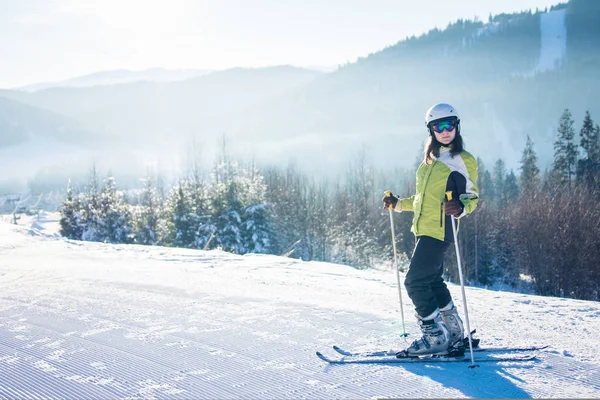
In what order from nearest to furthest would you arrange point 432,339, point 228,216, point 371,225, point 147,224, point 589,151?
point 432,339 < point 228,216 < point 589,151 < point 371,225 < point 147,224

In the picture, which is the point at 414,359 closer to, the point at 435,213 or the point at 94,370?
the point at 435,213

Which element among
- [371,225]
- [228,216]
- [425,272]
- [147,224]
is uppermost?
[425,272]

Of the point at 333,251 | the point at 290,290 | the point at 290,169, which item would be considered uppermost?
the point at 290,169

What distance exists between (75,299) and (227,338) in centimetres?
259

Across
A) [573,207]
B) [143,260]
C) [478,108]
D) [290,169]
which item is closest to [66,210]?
A: [290,169]

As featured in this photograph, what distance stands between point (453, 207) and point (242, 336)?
A: 2.14m

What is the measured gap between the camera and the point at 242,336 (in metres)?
4.13

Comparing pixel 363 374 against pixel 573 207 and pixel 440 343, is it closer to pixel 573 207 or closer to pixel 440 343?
pixel 440 343

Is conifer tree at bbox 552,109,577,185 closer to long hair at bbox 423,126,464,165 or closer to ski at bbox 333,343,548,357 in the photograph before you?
ski at bbox 333,343,548,357

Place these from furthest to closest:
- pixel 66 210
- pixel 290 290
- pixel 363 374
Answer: pixel 66 210 → pixel 290 290 → pixel 363 374

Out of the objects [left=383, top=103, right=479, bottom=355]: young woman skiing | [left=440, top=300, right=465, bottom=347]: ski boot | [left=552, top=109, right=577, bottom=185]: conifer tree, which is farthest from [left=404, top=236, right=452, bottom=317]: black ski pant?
[left=552, top=109, right=577, bottom=185]: conifer tree

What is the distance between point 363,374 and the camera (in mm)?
A: 3217

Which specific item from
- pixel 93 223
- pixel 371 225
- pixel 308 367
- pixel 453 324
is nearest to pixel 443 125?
pixel 453 324

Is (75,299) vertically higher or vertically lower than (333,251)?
higher
